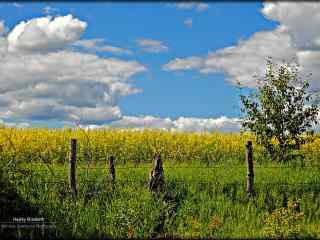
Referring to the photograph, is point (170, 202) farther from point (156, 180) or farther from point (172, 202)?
point (156, 180)

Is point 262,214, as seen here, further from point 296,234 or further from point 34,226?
point 34,226

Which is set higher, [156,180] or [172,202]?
[156,180]

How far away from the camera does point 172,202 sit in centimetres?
2008

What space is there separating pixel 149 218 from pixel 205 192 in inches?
139

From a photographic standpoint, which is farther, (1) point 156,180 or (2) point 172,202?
(1) point 156,180

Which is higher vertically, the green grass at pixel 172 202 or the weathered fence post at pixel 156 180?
the weathered fence post at pixel 156 180

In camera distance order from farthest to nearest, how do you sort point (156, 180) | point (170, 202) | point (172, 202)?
point (156, 180) < point (172, 202) < point (170, 202)

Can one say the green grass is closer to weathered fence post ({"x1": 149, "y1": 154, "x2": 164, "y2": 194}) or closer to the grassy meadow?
the grassy meadow

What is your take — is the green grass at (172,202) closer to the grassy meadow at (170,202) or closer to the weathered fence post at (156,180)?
the grassy meadow at (170,202)

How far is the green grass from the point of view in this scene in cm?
1777

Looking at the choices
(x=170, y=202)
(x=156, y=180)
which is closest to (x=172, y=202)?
(x=170, y=202)

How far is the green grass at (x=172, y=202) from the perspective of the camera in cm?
1777

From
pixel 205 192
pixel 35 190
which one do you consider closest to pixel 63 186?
pixel 35 190

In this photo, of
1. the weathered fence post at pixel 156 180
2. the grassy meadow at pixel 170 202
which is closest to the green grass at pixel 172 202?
the grassy meadow at pixel 170 202
